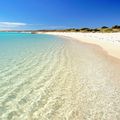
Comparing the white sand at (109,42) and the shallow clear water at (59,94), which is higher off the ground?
the shallow clear water at (59,94)

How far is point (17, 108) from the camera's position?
460cm

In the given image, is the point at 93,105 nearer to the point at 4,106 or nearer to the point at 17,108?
the point at 17,108

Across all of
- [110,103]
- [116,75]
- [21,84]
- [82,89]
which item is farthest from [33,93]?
[116,75]

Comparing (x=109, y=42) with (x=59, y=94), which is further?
(x=109, y=42)

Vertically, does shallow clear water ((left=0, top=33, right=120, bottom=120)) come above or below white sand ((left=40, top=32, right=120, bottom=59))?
above

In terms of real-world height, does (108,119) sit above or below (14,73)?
above

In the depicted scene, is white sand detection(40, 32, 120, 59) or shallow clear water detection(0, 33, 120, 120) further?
white sand detection(40, 32, 120, 59)

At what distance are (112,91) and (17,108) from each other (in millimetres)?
3035

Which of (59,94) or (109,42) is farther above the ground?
(59,94)

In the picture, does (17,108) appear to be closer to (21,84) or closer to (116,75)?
(21,84)

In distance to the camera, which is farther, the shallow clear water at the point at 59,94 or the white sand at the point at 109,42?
the white sand at the point at 109,42

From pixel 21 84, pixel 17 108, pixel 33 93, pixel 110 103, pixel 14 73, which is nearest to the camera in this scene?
pixel 17 108

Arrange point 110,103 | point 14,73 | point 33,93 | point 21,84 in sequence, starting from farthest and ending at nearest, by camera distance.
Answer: point 14,73
point 21,84
point 33,93
point 110,103

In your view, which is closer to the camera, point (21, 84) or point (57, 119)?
point (57, 119)
